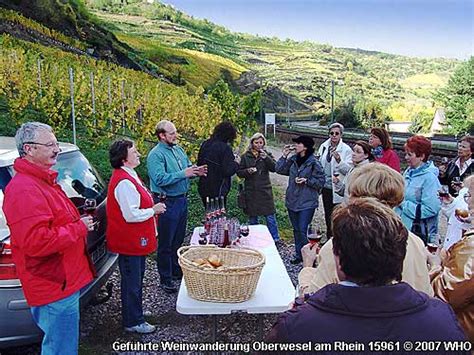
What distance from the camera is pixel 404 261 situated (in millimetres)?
1613

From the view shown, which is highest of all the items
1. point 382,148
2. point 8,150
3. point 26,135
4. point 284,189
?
point 26,135

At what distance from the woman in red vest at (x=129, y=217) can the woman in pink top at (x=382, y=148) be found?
2.46 meters

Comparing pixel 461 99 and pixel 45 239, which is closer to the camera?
pixel 45 239

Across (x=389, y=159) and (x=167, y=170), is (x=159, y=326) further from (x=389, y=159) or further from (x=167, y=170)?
(x=389, y=159)

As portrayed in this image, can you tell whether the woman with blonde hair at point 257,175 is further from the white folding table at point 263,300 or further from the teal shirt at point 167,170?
the white folding table at point 263,300

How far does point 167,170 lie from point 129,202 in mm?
939

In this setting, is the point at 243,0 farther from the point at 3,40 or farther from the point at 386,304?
the point at 386,304

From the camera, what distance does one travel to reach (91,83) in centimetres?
761

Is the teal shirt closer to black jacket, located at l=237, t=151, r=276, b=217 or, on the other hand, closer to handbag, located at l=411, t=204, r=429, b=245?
black jacket, located at l=237, t=151, r=276, b=217

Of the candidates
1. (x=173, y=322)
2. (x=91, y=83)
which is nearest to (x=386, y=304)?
(x=173, y=322)

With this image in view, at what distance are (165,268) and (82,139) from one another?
3881 mm

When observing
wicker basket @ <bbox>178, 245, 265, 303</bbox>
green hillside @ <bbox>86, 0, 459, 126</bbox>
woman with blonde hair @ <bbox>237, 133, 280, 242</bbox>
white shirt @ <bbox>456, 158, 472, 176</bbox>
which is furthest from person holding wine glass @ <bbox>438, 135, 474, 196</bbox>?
green hillside @ <bbox>86, 0, 459, 126</bbox>

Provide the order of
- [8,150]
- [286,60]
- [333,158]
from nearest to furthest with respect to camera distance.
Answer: [8,150] → [333,158] → [286,60]

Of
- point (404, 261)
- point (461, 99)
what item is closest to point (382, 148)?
point (404, 261)
